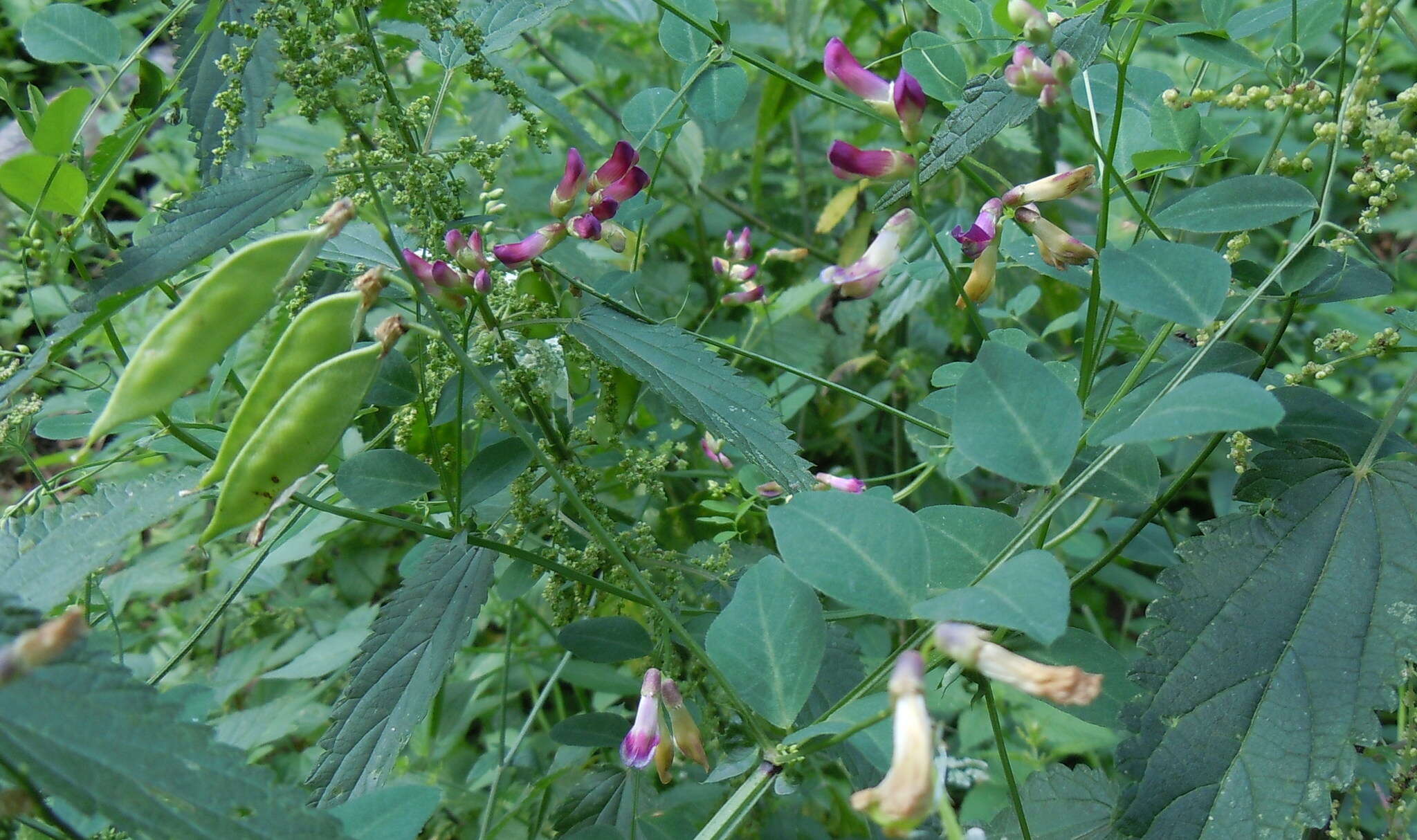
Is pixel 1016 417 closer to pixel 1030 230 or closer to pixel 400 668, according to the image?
pixel 1030 230

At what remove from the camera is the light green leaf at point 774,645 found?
666mm

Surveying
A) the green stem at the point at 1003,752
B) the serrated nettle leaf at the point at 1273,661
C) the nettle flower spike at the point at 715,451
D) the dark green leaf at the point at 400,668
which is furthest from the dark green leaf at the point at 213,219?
the serrated nettle leaf at the point at 1273,661

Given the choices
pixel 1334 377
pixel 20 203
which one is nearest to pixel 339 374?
pixel 20 203

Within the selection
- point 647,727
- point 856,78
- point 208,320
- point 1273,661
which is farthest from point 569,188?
point 1273,661

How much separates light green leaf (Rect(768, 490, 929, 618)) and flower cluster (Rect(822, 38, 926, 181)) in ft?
1.00

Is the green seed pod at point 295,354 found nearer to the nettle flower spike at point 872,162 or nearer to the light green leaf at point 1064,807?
the nettle flower spike at point 872,162

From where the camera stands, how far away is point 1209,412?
1.79 ft

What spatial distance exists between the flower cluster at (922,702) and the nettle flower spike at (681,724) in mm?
327

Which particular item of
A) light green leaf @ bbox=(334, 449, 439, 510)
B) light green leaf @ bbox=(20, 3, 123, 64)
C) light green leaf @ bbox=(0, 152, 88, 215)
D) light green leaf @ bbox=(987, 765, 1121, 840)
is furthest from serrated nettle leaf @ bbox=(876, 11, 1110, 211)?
light green leaf @ bbox=(20, 3, 123, 64)

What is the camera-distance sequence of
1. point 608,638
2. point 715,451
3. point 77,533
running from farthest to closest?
1. point 715,451
2. point 608,638
3. point 77,533

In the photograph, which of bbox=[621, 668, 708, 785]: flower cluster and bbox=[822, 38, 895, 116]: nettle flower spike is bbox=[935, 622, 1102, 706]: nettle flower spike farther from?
bbox=[822, 38, 895, 116]: nettle flower spike

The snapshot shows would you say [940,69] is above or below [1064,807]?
above

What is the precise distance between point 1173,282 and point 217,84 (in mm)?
914

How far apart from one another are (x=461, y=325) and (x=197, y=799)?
1.66ft
